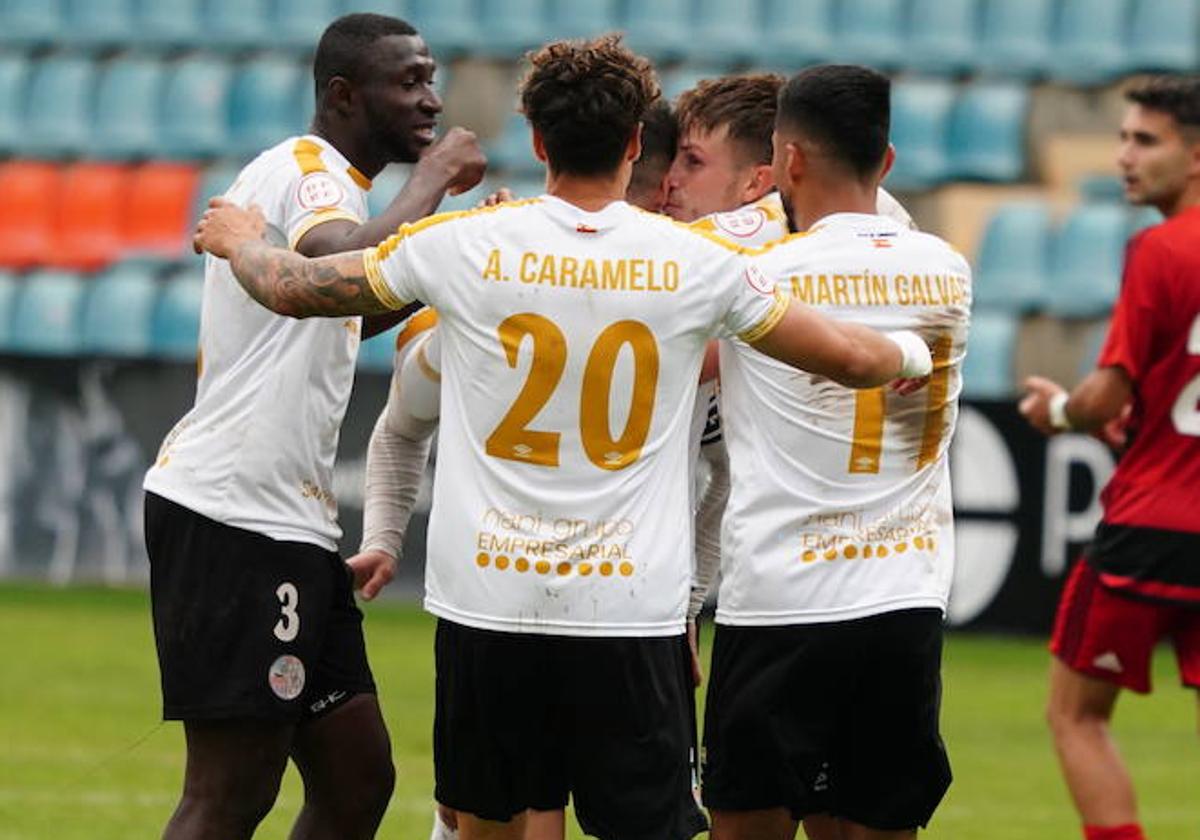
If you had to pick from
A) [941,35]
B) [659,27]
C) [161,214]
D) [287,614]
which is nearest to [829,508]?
[287,614]

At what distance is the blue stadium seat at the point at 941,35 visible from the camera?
17266 mm

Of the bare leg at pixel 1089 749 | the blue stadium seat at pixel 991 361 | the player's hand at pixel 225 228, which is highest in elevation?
the player's hand at pixel 225 228

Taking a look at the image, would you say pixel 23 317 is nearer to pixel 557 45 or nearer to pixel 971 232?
pixel 971 232

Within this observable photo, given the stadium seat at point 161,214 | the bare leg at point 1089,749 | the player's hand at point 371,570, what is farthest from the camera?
the stadium seat at point 161,214

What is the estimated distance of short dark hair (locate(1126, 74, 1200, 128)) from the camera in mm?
6871

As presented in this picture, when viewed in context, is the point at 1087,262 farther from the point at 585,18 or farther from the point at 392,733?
the point at 392,733

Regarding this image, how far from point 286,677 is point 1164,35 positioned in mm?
12561

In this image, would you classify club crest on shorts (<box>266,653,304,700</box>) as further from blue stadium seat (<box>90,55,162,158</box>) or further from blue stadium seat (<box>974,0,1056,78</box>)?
blue stadium seat (<box>90,55,162,158</box>)

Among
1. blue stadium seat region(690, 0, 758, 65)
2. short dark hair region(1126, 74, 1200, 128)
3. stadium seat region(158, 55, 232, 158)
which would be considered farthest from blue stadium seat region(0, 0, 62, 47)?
short dark hair region(1126, 74, 1200, 128)

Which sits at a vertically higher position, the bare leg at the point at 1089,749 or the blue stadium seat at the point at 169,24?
the blue stadium seat at the point at 169,24

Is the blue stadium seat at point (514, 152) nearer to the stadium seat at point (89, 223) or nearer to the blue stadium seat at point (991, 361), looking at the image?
the stadium seat at point (89, 223)

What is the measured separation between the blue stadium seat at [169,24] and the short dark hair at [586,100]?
1442cm

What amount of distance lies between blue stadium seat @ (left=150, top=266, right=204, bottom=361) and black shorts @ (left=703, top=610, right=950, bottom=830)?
37.2 feet

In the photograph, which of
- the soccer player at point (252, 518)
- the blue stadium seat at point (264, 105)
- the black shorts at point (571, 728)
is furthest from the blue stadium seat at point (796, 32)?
the black shorts at point (571, 728)
